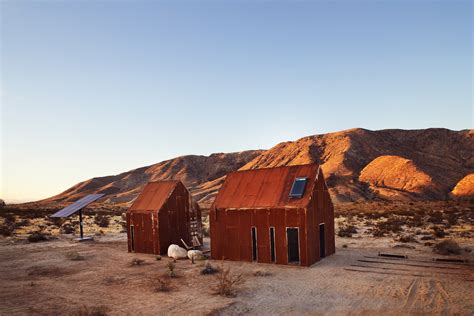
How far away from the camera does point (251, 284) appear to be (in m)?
14.4

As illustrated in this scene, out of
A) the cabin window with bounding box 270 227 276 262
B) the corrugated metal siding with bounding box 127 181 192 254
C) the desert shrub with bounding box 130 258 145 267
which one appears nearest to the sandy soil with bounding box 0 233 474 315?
the desert shrub with bounding box 130 258 145 267

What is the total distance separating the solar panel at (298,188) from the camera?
1778 cm

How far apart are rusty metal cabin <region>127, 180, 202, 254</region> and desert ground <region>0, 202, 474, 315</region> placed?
1.01 m

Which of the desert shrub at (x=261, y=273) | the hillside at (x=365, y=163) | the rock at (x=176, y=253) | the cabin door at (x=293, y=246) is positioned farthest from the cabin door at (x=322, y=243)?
the hillside at (x=365, y=163)

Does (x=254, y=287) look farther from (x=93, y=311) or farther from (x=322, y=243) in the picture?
(x=322, y=243)

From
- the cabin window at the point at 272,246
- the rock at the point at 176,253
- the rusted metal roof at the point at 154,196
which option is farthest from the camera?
the rusted metal roof at the point at 154,196

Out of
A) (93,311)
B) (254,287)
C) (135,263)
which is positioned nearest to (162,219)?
(135,263)

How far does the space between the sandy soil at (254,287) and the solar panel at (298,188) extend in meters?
3.39

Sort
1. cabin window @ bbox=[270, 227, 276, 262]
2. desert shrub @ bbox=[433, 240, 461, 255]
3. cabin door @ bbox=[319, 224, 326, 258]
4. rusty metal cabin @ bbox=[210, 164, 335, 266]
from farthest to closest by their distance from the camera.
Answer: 1. cabin door @ bbox=[319, 224, 326, 258]
2. desert shrub @ bbox=[433, 240, 461, 255]
3. cabin window @ bbox=[270, 227, 276, 262]
4. rusty metal cabin @ bbox=[210, 164, 335, 266]

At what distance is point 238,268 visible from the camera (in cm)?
1744

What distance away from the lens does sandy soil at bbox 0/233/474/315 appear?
11.6 meters

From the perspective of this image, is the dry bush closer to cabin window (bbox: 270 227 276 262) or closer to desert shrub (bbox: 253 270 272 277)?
desert shrub (bbox: 253 270 272 277)

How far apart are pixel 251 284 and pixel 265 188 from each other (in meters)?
6.05

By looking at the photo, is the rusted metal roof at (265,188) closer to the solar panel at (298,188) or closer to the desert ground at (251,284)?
the solar panel at (298,188)
